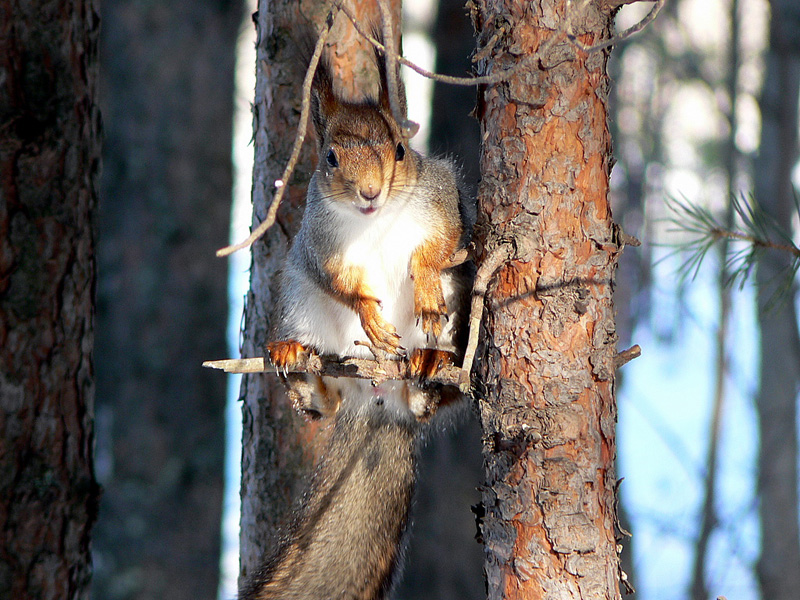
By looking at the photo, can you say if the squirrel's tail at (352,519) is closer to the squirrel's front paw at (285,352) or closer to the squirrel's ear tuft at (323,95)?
the squirrel's front paw at (285,352)

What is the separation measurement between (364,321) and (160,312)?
2.49 m

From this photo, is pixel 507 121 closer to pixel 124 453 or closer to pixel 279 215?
pixel 279 215

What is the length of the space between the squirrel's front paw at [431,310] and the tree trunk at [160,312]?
254 centimetres

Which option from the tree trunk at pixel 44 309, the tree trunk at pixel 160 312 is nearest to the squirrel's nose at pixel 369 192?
the tree trunk at pixel 44 309

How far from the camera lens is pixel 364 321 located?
1.55m

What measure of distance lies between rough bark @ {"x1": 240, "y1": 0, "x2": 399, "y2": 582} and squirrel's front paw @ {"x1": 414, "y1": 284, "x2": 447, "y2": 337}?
0.56 m

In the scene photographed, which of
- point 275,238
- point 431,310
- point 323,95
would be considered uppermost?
point 323,95

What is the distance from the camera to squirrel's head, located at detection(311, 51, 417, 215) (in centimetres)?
145

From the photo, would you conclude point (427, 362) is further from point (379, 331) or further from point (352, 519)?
point (352, 519)

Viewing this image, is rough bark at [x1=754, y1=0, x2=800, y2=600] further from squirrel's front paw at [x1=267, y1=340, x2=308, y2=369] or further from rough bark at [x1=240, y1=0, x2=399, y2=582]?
squirrel's front paw at [x1=267, y1=340, x2=308, y2=369]

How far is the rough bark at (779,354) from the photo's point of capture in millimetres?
3383

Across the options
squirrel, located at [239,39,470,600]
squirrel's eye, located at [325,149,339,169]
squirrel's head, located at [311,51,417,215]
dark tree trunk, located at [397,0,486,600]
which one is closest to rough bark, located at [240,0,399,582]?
squirrel, located at [239,39,470,600]

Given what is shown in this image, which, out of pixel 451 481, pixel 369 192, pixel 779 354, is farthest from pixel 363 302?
pixel 779 354

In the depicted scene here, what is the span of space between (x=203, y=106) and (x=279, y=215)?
7.36ft
